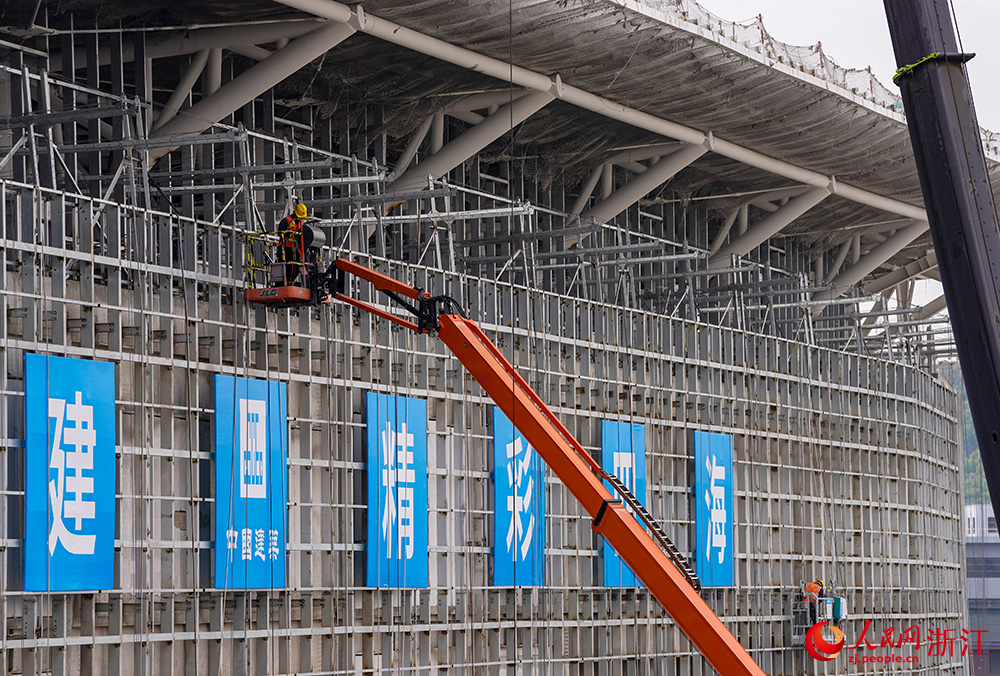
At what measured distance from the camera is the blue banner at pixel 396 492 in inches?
946

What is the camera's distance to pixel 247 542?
71.6 feet

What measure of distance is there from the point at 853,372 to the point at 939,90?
29722 millimetres

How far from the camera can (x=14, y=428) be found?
1912 centimetres

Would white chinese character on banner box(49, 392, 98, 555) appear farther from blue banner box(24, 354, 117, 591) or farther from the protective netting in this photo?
the protective netting

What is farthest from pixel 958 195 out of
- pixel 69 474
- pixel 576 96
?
pixel 576 96

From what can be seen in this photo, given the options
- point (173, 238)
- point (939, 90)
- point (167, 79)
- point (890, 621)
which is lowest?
point (890, 621)

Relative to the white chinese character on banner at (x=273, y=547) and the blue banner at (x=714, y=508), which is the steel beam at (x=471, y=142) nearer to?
the blue banner at (x=714, y=508)

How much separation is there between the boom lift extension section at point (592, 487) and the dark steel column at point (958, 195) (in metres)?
8.74

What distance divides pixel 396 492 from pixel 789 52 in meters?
15.0

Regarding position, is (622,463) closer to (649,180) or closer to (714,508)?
(714,508)

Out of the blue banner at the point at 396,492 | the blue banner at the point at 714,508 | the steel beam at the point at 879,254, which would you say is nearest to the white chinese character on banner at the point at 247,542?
the blue banner at the point at 396,492

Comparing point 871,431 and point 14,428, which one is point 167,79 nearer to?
point 14,428

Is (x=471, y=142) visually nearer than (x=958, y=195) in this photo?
No

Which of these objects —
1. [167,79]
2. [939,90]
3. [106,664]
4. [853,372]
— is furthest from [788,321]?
[939,90]
